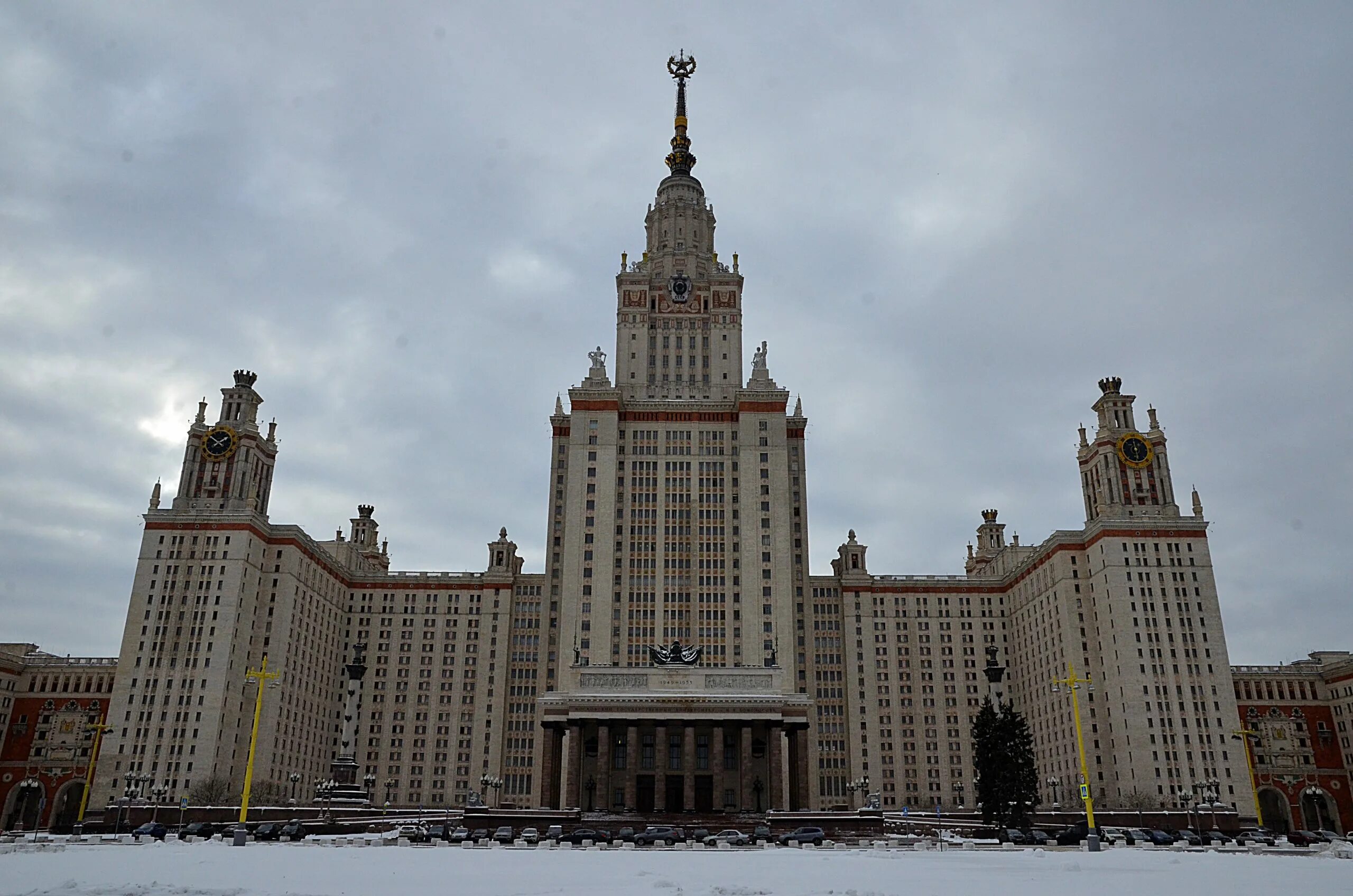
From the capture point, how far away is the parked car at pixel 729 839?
66312mm

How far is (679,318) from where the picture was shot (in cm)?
14625

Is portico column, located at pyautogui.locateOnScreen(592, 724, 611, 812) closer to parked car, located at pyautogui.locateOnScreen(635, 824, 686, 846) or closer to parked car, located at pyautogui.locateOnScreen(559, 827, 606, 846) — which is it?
parked car, located at pyautogui.locateOnScreen(559, 827, 606, 846)

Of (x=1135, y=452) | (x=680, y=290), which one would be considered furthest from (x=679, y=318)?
(x=1135, y=452)

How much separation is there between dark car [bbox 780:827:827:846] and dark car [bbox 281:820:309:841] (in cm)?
3305

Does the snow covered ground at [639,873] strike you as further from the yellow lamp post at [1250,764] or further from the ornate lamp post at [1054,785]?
the ornate lamp post at [1054,785]

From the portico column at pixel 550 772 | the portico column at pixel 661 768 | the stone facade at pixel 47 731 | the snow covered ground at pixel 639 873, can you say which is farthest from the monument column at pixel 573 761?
the stone facade at pixel 47 731

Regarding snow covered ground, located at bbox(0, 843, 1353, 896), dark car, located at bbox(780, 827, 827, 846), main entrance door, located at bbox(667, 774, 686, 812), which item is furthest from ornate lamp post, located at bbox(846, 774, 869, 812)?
snow covered ground, located at bbox(0, 843, 1353, 896)

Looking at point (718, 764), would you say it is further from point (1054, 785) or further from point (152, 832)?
point (152, 832)

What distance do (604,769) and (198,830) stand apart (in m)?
44.9

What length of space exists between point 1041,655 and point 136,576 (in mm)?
111675

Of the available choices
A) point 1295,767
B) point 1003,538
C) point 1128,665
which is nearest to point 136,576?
point 1128,665

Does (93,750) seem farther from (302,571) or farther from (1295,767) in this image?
(1295,767)

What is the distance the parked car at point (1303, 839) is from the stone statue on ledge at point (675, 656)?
189 ft

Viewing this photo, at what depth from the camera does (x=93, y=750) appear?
109562mm
